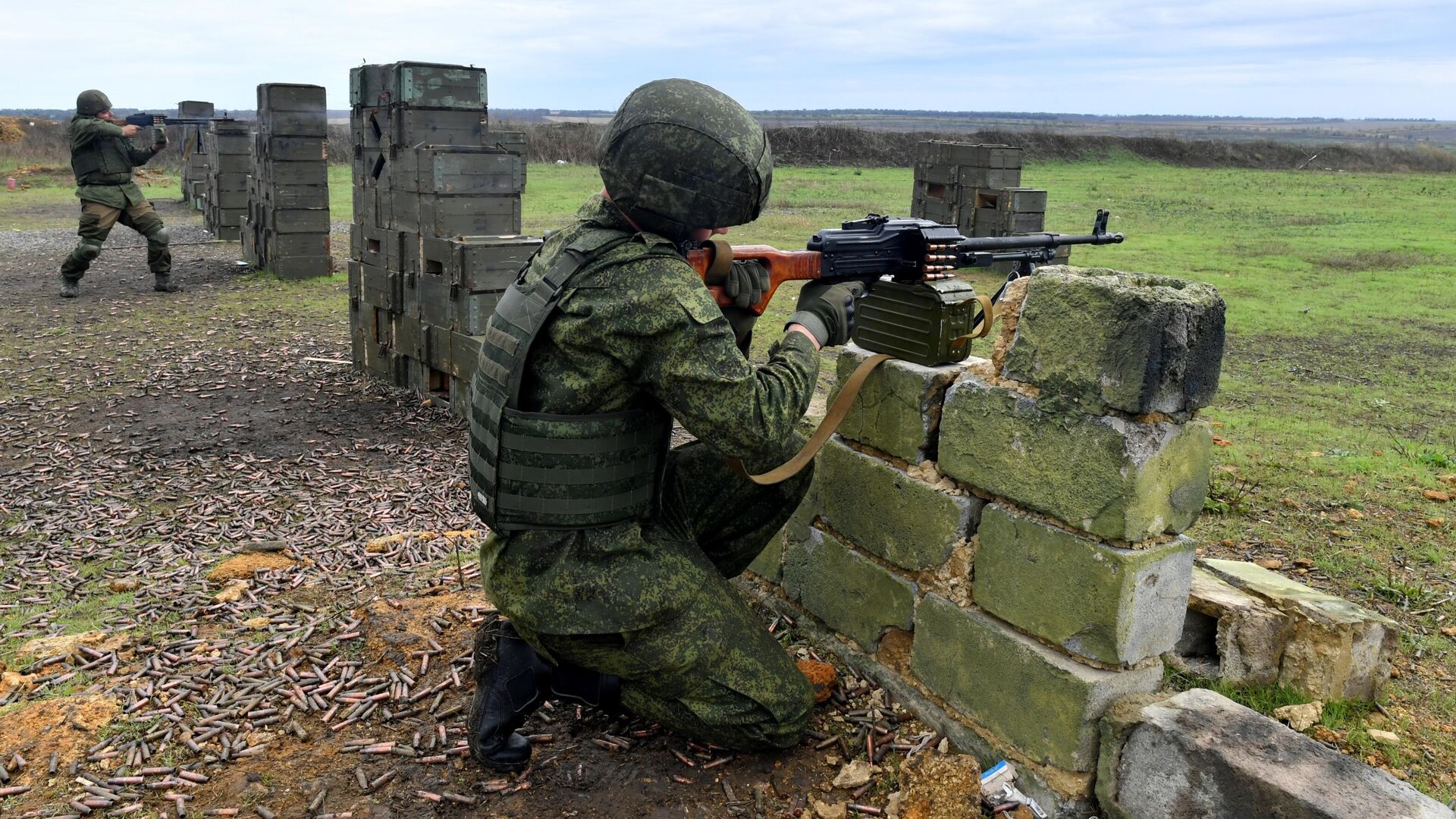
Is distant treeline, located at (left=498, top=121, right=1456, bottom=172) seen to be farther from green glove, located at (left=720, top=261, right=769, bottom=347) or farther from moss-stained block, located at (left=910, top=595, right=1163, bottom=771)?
moss-stained block, located at (left=910, top=595, right=1163, bottom=771)

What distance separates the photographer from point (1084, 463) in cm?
316

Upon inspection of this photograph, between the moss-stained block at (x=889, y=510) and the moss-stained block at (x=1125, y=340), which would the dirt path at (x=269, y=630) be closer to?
the moss-stained block at (x=889, y=510)

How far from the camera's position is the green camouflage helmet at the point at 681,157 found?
3.23 meters

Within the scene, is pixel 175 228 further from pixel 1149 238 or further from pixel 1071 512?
pixel 1071 512

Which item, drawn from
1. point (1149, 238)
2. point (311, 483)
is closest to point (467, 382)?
point (311, 483)

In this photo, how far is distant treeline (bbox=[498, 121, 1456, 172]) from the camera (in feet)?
161

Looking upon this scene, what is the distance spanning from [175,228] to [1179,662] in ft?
75.8

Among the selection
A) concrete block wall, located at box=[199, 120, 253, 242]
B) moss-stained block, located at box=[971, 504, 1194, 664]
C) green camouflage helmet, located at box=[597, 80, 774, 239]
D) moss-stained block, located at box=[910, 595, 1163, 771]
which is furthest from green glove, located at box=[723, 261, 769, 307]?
concrete block wall, located at box=[199, 120, 253, 242]

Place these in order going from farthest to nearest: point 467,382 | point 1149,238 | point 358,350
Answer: point 1149,238 < point 358,350 < point 467,382

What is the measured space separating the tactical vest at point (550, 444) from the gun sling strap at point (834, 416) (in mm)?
515

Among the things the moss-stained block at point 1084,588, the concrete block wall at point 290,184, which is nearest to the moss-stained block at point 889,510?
the moss-stained block at point 1084,588

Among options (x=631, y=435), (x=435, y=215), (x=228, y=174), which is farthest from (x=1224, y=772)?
(x=228, y=174)

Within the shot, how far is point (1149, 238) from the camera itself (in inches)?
822

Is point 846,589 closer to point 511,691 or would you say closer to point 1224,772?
point 511,691
